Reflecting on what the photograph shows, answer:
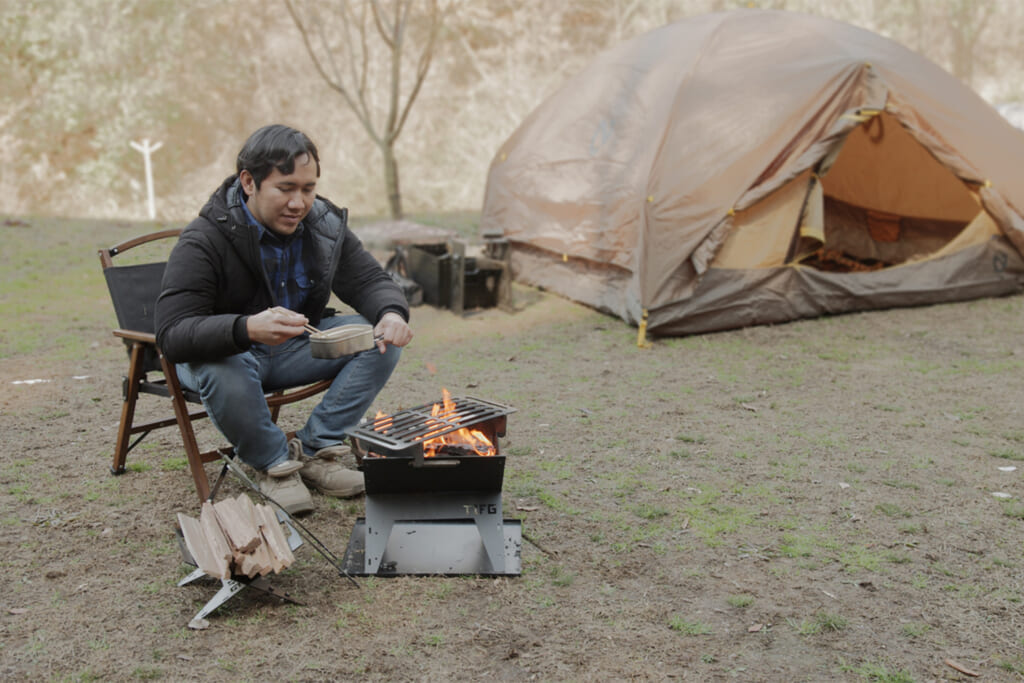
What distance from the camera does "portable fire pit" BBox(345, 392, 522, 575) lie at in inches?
104

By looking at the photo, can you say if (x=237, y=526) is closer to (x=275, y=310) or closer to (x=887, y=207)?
(x=275, y=310)

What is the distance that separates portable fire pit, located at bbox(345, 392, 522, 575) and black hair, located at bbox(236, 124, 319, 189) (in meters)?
0.93

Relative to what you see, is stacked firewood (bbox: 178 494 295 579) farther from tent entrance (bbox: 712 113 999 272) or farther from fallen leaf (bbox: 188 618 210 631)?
tent entrance (bbox: 712 113 999 272)

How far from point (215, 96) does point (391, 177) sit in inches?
333

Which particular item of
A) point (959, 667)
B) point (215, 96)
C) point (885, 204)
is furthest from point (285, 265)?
point (215, 96)

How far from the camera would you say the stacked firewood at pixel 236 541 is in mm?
2336

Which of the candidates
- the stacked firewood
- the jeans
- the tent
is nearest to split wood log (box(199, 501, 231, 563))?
the stacked firewood

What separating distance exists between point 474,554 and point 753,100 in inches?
170

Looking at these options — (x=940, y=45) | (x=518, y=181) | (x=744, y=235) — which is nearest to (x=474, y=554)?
(x=744, y=235)

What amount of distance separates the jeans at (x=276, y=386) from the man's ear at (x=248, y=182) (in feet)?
1.91

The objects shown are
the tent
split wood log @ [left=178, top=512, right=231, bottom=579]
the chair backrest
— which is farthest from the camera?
the tent

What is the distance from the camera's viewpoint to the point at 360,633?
7.84 feet

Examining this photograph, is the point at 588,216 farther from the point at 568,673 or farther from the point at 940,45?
the point at 940,45

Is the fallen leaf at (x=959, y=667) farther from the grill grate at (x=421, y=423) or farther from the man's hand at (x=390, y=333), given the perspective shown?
the man's hand at (x=390, y=333)
